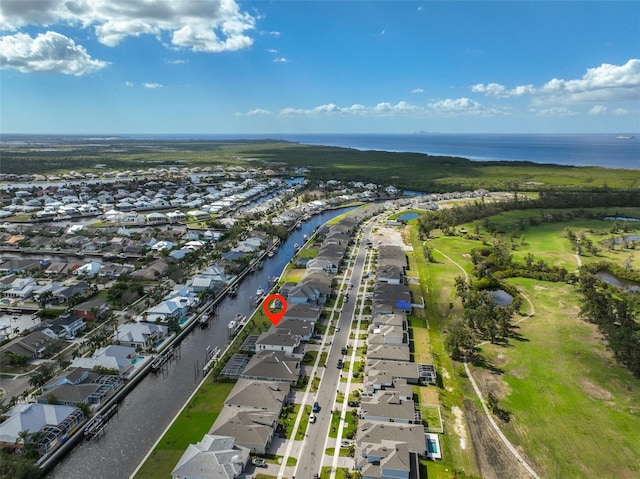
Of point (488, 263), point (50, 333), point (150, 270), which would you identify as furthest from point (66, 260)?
point (488, 263)

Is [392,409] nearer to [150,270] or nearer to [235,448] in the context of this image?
[235,448]

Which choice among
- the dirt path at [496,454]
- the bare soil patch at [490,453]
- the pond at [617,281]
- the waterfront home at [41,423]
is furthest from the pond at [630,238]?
the waterfront home at [41,423]

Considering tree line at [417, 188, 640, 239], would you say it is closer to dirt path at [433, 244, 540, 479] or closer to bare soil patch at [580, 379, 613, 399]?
bare soil patch at [580, 379, 613, 399]

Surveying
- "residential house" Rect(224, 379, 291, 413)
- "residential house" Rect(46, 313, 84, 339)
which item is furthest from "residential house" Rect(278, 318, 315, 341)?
"residential house" Rect(46, 313, 84, 339)

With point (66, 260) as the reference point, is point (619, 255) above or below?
above

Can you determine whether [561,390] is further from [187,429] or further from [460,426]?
[187,429]

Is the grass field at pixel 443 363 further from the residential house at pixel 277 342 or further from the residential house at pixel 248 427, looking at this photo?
the residential house at pixel 277 342
